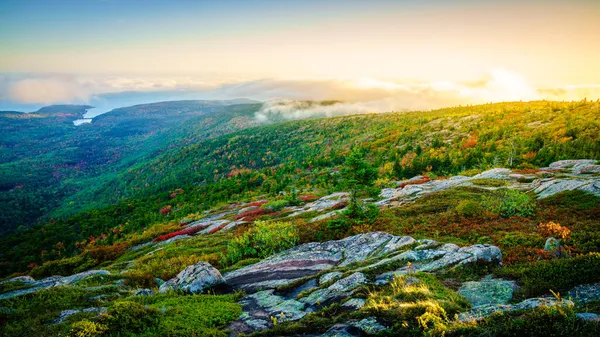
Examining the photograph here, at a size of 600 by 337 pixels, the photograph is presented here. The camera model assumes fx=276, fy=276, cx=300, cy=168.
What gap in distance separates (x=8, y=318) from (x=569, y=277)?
2217 centimetres

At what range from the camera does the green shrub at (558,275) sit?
8.47 m

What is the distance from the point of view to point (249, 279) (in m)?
16.7

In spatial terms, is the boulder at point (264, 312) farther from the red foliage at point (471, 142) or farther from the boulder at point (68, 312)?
→ the red foliage at point (471, 142)

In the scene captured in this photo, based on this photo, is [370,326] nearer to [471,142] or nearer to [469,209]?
[469,209]

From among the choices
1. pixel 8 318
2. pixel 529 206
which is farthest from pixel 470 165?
pixel 8 318

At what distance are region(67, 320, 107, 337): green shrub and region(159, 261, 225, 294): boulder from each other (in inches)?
255

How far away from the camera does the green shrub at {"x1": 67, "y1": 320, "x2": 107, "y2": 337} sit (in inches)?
339

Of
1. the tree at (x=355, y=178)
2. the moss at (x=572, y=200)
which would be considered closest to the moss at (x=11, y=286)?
the tree at (x=355, y=178)

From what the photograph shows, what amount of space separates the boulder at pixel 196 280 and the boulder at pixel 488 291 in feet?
41.6

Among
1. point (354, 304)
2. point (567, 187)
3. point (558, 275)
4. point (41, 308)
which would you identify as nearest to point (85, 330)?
point (41, 308)

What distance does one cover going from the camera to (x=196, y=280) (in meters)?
15.8

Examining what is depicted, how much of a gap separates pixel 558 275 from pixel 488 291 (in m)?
2.15

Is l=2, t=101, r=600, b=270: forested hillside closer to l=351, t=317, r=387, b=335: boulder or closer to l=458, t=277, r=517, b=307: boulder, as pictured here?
l=458, t=277, r=517, b=307: boulder

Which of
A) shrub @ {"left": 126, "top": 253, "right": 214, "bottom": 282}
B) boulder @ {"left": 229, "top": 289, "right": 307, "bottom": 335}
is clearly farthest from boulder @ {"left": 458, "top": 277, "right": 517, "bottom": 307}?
shrub @ {"left": 126, "top": 253, "right": 214, "bottom": 282}
